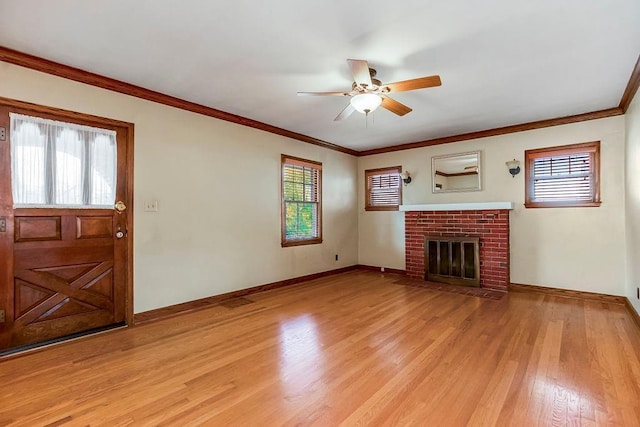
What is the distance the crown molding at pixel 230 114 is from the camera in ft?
8.95

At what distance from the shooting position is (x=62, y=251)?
116 inches

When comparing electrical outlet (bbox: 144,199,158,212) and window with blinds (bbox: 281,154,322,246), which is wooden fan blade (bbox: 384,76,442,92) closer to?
window with blinds (bbox: 281,154,322,246)

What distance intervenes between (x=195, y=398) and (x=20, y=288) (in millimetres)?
2013

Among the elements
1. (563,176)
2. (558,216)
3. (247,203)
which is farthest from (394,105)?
(558,216)

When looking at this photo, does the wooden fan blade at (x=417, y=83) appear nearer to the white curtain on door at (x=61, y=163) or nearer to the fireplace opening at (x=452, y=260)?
the white curtain on door at (x=61, y=163)

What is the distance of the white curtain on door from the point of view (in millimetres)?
2713

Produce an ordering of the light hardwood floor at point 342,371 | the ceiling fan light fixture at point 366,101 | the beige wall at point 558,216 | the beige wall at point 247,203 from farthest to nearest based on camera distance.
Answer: the beige wall at point 558,216 < the beige wall at point 247,203 < the ceiling fan light fixture at point 366,101 < the light hardwood floor at point 342,371

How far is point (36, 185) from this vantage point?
2.78 meters

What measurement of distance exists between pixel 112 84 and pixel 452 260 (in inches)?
201

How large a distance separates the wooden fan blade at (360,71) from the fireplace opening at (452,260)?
11.1ft

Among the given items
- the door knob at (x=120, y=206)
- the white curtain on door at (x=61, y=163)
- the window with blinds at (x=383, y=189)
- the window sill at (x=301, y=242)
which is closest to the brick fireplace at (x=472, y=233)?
the window with blinds at (x=383, y=189)

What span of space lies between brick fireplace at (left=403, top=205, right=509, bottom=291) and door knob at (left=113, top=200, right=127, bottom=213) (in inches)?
170

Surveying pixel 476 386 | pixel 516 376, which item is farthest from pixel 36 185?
pixel 516 376

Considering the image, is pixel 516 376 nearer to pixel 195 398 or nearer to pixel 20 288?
pixel 195 398
